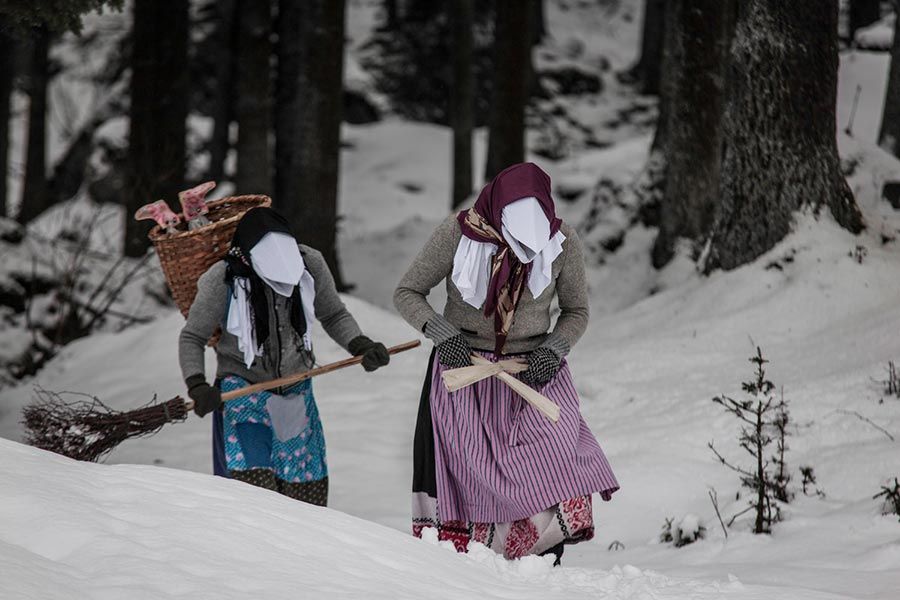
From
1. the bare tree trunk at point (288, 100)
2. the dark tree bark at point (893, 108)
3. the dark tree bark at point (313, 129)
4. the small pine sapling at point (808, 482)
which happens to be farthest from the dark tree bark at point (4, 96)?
the small pine sapling at point (808, 482)

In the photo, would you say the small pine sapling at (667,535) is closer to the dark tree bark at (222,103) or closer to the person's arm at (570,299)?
the person's arm at (570,299)

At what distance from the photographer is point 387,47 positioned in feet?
82.7

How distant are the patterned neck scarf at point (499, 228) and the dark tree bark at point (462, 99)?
11.8m

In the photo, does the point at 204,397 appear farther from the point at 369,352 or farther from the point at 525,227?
the point at 525,227

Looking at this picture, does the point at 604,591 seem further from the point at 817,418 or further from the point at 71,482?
the point at 817,418

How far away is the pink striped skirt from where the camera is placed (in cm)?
481

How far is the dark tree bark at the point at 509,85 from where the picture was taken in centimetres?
1366

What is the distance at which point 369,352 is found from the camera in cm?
529

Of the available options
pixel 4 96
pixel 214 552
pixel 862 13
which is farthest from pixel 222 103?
pixel 214 552

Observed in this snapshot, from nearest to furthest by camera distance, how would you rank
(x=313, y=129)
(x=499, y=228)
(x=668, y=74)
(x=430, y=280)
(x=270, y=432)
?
(x=499, y=228) < (x=430, y=280) < (x=270, y=432) < (x=668, y=74) < (x=313, y=129)

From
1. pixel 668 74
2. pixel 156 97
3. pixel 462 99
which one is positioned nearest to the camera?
pixel 668 74

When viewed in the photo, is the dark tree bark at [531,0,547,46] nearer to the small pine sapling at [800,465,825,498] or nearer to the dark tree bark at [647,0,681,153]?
the dark tree bark at [647,0,681,153]

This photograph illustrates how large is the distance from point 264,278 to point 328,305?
45 cm

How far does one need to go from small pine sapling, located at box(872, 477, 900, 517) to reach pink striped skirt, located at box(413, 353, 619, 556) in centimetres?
127
